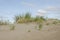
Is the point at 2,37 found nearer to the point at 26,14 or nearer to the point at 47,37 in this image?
the point at 47,37

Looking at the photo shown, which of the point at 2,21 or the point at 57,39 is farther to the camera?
the point at 2,21

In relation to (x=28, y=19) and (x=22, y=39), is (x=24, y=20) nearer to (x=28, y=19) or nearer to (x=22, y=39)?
(x=28, y=19)

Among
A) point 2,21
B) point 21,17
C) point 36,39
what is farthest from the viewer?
point 21,17

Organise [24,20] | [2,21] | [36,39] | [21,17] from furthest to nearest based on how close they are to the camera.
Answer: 1. [21,17]
2. [24,20]
3. [2,21]
4. [36,39]

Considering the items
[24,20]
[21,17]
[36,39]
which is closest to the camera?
[36,39]

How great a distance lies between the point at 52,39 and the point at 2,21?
7.96 m

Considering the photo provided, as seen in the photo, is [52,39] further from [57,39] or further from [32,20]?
[32,20]

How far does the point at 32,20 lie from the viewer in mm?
18406

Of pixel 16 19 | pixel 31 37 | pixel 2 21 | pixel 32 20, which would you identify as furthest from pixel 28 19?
pixel 31 37

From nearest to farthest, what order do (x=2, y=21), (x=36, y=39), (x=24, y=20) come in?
(x=36, y=39)
(x=2, y=21)
(x=24, y=20)

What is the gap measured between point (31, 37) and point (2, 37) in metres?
1.78

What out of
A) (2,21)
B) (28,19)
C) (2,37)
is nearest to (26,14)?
(28,19)

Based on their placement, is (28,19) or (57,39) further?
(28,19)

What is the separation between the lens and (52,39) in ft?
31.3
